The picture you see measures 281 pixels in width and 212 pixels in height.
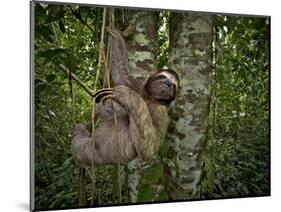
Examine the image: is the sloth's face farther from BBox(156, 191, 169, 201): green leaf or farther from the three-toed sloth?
BBox(156, 191, 169, 201): green leaf

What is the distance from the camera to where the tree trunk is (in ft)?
9.43

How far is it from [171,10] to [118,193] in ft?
3.28

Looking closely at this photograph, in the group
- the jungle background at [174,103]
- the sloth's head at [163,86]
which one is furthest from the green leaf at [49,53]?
the sloth's head at [163,86]

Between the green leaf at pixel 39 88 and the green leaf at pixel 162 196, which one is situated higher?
the green leaf at pixel 39 88

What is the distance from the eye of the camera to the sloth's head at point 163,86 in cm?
288

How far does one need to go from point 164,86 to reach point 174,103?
109 millimetres

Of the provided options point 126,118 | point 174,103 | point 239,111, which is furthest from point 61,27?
point 239,111

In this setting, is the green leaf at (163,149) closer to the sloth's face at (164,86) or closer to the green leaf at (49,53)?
the sloth's face at (164,86)

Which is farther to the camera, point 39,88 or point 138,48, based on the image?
point 138,48

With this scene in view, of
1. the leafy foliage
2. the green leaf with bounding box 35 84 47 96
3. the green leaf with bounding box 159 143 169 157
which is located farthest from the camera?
the leafy foliage

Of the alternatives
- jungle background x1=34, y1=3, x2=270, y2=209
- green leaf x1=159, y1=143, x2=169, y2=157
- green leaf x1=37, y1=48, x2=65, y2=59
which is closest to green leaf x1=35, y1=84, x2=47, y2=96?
jungle background x1=34, y1=3, x2=270, y2=209

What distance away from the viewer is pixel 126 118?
112 inches

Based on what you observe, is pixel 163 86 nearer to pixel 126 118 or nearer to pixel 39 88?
pixel 126 118

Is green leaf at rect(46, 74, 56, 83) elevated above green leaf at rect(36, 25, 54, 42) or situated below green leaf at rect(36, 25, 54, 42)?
below
